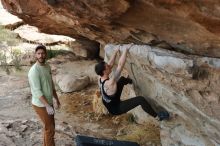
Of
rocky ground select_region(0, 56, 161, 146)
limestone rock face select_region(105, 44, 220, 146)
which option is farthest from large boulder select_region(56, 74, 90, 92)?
limestone rock face select_region(105, 44, 220, 146)

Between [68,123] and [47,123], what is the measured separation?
189cm

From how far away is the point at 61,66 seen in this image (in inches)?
428

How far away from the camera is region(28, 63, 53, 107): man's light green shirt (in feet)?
19.0

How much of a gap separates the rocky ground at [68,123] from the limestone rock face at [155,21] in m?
1.74

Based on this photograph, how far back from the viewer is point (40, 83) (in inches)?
231

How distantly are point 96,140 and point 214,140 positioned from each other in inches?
61.7

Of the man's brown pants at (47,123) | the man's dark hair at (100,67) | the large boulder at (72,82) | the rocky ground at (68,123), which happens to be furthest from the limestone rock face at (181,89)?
the large boulder at (72,82)

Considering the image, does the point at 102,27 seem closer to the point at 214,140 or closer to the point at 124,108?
the point at 124,108

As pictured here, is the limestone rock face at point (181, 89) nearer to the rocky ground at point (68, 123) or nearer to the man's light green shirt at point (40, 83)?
the rocky ground at point (68, 123)

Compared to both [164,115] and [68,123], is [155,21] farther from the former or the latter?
[68,123]

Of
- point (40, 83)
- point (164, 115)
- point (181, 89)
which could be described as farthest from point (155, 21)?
point (40, 83)

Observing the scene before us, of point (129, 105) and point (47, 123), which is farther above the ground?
point (129, 105)

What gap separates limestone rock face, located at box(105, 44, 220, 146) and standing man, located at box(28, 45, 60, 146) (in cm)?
113

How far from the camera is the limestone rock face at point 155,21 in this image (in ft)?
15.9
